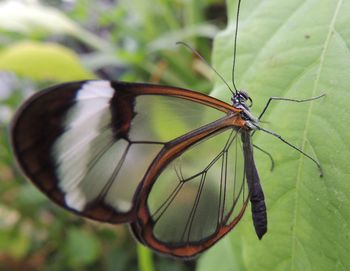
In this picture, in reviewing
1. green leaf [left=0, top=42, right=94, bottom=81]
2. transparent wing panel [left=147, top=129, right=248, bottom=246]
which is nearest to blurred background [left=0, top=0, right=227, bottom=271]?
green leaf [left=0, top=42, right=94, bottom=81]

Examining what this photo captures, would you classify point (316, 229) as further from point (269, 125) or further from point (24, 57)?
point (24, 57)

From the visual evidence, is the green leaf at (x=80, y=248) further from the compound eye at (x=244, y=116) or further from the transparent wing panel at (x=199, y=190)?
the compound eye at (x=244, y=116)

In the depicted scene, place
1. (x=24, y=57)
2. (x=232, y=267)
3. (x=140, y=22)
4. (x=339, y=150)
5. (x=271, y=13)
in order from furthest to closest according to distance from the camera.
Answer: (x=140, y=22), (x=24, y=57), (x=232, y=267), (x=271, y=13), (x=339, y=150)

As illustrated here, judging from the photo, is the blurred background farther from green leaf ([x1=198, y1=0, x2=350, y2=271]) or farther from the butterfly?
green leaf ([x1=198, y1=0, x2=350, y2=271])

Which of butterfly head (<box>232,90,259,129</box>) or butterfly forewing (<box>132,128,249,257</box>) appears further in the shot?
butterfly forewing (<box>132,128,249,257</box>)

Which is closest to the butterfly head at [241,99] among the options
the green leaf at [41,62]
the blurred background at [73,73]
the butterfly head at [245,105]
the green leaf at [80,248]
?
the butterfly head at [245,105]

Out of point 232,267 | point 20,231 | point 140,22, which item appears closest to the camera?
point 232,267

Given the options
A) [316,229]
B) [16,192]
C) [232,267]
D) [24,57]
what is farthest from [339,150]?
[16,192]

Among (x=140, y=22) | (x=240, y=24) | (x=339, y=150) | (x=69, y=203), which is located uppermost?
(x=240, y=24)
